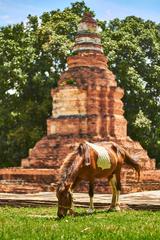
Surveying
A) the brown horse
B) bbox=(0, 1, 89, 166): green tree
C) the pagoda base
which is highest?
bbox=(0, 1, 89, 166): green tree

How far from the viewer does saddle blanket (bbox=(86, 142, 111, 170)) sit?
12.6 m

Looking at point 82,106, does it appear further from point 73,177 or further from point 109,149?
point 73,177

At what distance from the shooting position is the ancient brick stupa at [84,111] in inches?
1065

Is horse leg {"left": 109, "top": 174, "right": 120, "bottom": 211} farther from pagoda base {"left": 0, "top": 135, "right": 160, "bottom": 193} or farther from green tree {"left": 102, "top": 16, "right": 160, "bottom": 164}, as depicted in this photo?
green tree {"left": 102, "top": 16, "right": 160, "bottom": 164}

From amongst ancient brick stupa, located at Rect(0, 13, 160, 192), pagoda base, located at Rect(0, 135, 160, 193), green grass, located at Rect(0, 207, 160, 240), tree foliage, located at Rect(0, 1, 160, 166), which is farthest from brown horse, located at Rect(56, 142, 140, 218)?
tree foliage, located at Rect(0, 1, 160, 166)

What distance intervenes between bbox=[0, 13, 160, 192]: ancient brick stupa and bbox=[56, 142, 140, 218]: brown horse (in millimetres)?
12642

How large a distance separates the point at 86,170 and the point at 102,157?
2.38 feet

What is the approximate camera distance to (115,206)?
42.7 ft

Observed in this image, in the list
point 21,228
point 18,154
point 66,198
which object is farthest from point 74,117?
point 21,228

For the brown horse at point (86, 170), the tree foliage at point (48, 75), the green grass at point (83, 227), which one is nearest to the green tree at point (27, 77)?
the tree foliage at point (48, 75)

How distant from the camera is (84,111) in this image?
27922 mm

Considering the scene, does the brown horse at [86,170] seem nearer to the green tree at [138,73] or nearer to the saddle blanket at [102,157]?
the saddle blanket at [102,157]

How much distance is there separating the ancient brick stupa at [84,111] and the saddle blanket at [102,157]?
13249 millimetres

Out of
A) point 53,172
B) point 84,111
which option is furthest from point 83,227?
point 84,111
